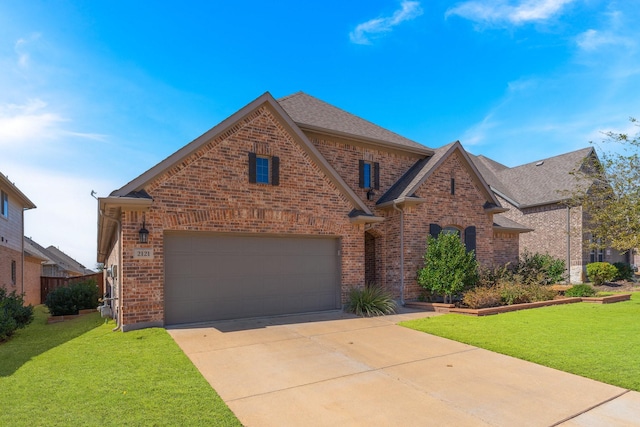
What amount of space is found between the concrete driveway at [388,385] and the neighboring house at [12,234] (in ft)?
49.0

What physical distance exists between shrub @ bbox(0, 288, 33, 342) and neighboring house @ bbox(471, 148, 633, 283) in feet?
72.4

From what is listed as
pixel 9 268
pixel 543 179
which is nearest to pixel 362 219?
pixel 9 268

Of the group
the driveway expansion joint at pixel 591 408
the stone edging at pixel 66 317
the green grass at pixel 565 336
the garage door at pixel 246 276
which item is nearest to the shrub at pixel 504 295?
the green grass at pixel 565 336

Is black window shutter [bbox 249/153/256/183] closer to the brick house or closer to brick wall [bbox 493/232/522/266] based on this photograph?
the brick house

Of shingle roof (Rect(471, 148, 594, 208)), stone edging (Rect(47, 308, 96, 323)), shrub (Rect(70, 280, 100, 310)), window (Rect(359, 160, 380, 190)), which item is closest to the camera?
stone edging (Rect(47, 308, 96, 323))

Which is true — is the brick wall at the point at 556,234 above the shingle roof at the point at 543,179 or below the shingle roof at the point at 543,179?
below

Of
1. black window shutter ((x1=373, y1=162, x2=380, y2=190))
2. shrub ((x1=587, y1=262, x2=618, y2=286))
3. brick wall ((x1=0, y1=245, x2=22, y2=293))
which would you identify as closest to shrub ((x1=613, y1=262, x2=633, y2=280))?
shrub ((x1=587, y1=262, x2=618, y2=286))

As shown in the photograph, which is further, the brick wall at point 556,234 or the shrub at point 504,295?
the brick wall at point 556,234

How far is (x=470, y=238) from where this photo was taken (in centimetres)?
1471

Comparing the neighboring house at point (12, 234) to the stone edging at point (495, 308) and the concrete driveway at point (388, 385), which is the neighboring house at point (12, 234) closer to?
the concrete driveway at point (388, 385)

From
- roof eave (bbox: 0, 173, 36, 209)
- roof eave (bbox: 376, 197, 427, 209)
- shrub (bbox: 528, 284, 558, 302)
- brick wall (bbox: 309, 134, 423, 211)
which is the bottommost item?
shrub (bbox: 528, 284, 558, 302)

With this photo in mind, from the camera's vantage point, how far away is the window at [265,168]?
10.2 metres

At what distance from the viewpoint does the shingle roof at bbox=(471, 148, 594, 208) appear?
23116 millimetres

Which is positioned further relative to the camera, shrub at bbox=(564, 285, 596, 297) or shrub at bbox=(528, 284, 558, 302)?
shrub at bbox=(564, 285, 596, 297)
